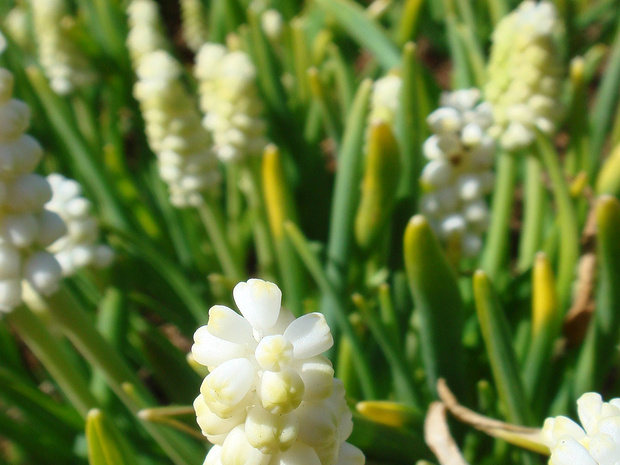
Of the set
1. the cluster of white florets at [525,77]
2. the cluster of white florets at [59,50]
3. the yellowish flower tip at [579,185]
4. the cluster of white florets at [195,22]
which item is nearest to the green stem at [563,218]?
the cluster of white florets at [525,77]

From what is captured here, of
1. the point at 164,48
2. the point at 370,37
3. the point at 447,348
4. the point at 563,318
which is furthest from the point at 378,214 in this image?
the point at 164,48

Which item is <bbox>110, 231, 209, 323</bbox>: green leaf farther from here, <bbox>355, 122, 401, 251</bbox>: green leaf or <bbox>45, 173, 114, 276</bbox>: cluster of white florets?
<bbox>355, 122, 401, 251</bbox>: green leaf

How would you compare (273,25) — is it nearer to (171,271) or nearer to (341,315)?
(171,271)

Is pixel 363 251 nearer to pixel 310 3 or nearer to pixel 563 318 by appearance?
pixel 563 318

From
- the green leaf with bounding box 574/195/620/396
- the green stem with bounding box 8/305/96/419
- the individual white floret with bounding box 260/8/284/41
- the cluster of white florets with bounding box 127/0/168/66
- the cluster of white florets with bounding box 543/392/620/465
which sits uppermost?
the cluster of white florets with bounding box 127/0/168/66

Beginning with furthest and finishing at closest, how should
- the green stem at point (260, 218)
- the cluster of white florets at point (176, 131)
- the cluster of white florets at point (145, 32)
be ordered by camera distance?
the cluster of white florets at point (145, 32) < the green stem at point (260, 218) < the cluster of white florets at point (176, 131)

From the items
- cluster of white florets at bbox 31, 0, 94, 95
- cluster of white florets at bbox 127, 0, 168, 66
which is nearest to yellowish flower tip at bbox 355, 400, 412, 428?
cluster of white florets at bbox 127, 0, 168, 66

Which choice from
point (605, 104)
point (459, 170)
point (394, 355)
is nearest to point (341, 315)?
point (394, 355)

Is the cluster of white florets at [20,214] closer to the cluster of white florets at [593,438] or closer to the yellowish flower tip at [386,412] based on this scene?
the yellowish flower tip at [386,412]
